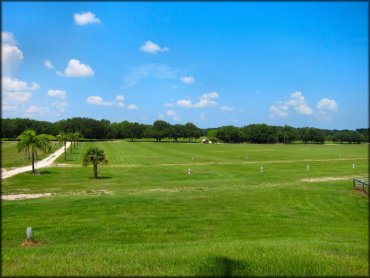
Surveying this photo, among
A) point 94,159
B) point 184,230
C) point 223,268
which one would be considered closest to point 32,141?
point 94,159

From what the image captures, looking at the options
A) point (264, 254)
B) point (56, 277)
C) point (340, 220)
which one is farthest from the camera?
point (340, 220)

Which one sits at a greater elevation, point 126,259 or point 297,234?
point 126,259

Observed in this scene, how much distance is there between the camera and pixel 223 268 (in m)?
7.12

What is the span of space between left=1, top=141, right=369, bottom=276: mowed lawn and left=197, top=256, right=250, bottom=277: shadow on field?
0.02 metres

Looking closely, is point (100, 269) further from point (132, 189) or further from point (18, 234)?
point (132, 189)

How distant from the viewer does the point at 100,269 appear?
277 inches

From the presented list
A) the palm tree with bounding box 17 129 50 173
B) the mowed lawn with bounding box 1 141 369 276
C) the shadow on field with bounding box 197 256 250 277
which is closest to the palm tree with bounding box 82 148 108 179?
the mowed lawn with bounding box 1 141 369 276

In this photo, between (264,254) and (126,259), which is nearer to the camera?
(126,259)

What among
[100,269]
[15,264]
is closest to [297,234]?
[100,269]

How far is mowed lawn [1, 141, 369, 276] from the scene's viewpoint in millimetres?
7406

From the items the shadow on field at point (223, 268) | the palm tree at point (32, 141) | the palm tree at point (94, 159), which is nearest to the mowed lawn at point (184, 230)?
the shadow on field at point (223, 268)

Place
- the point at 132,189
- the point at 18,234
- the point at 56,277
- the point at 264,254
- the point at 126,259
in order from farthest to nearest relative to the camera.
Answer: the point at 132,189
the point at 18,234
the point at 264,254
the point at 126,259
the point at 56,277

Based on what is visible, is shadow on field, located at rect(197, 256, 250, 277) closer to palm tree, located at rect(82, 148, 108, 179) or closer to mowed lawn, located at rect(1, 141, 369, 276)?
mowed lawn, located at rect(1, 141, 369, 276)

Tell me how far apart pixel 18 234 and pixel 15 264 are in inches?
311
